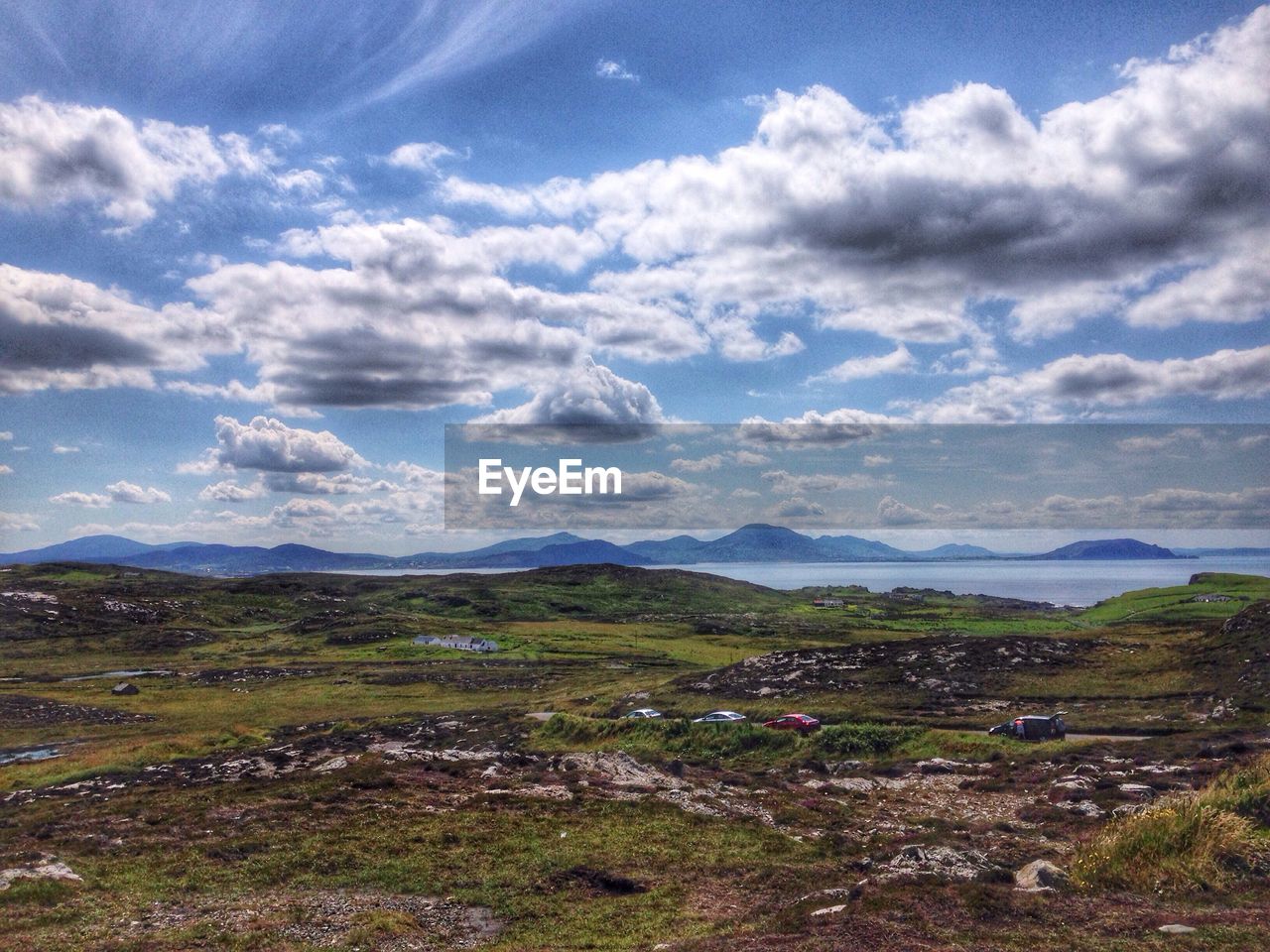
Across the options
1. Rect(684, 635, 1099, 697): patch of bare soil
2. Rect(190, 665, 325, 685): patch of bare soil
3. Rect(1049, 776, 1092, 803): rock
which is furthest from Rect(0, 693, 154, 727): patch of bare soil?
Rect(1049, 776, 1092, 803): rock

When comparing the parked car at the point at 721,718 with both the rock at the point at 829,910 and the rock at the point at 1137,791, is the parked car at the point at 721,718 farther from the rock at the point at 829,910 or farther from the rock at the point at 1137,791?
the rock at the point at 829,910

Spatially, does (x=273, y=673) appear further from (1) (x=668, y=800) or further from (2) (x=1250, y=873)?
(2) (x=1250, y=873)

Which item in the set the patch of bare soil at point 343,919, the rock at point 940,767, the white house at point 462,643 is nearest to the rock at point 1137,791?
the rock at point 940,767

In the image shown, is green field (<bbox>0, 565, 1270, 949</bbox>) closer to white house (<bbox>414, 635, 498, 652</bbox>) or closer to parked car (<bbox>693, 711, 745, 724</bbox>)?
parked car (<bbox>693, 711, 745, 724</bbox>)

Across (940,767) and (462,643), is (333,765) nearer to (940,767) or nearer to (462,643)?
(940,767)

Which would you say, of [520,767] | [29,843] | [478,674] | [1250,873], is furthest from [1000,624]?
[29,843]

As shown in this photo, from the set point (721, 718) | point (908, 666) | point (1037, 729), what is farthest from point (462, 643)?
point (1037, 729)
